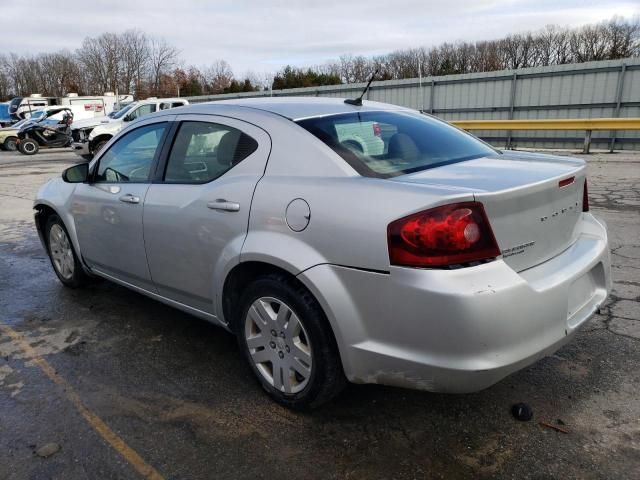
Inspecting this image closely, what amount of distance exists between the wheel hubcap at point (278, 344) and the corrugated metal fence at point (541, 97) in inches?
596

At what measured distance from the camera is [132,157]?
367cm

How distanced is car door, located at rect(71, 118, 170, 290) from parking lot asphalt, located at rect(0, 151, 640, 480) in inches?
19.8

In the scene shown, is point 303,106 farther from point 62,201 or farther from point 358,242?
point 62,201

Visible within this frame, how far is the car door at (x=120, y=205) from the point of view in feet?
11.1

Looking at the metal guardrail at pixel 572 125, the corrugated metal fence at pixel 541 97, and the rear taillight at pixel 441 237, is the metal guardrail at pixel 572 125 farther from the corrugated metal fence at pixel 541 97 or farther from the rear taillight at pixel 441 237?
the rear taillight at pixel 441 237

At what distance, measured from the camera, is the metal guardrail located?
12.8 m

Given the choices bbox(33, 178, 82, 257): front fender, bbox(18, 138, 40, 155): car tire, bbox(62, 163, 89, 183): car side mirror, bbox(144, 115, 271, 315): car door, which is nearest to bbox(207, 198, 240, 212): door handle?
bbox(144, 115, 271, 315): car door

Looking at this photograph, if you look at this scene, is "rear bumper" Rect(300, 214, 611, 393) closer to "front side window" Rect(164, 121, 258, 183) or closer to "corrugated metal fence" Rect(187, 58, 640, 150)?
"front side window" Rect(164, 121, 258, 183)

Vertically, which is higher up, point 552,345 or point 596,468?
point 552,345

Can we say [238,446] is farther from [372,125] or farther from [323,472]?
[372,125]

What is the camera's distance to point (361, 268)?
2139mm

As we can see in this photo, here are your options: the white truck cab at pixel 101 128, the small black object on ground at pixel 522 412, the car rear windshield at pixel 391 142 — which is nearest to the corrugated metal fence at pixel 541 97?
the white truck cab at pixel 101 128

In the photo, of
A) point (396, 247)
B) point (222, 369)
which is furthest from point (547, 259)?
point (222, 369)

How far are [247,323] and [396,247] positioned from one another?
1052mm
